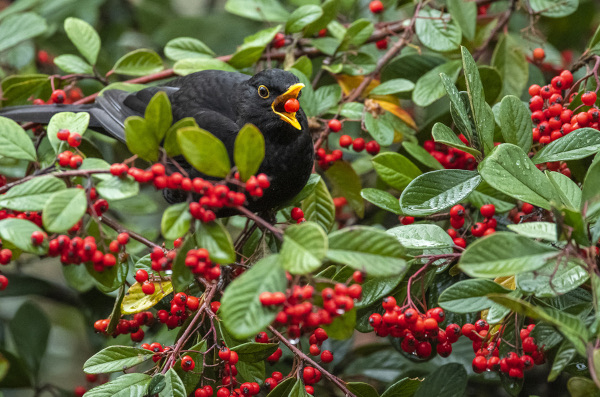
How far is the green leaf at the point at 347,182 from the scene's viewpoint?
2.14m

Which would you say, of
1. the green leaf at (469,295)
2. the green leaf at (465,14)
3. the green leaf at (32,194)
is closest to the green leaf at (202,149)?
the green leaf at (32,194)

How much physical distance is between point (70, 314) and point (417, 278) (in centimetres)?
284

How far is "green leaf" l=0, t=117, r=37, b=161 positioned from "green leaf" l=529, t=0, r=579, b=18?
6.02 ft

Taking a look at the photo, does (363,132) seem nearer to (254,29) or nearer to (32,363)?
(254,29)

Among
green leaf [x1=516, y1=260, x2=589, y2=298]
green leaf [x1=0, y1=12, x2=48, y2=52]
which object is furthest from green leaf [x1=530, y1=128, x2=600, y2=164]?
green leaf [x1=0, y1=12, x2=48, y2=52]

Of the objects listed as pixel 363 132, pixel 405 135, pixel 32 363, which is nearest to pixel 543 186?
pixel 405 135

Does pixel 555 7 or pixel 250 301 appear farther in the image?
pixel 555 7

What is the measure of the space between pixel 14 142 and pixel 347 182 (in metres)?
1.16

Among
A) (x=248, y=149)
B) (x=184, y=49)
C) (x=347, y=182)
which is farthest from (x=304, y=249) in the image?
(x=184, y=49)

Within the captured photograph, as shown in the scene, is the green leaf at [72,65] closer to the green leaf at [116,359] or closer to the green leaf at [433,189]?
the green leaf at [116,359]

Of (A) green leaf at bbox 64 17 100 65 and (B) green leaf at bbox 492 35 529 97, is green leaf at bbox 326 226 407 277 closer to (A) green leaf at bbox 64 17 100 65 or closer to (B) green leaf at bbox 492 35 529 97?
(B) green leaf at bbox 492 35 529 97

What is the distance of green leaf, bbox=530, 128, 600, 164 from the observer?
4.58 feet

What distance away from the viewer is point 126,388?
139cm

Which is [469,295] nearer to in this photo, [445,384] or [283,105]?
[445,384]
